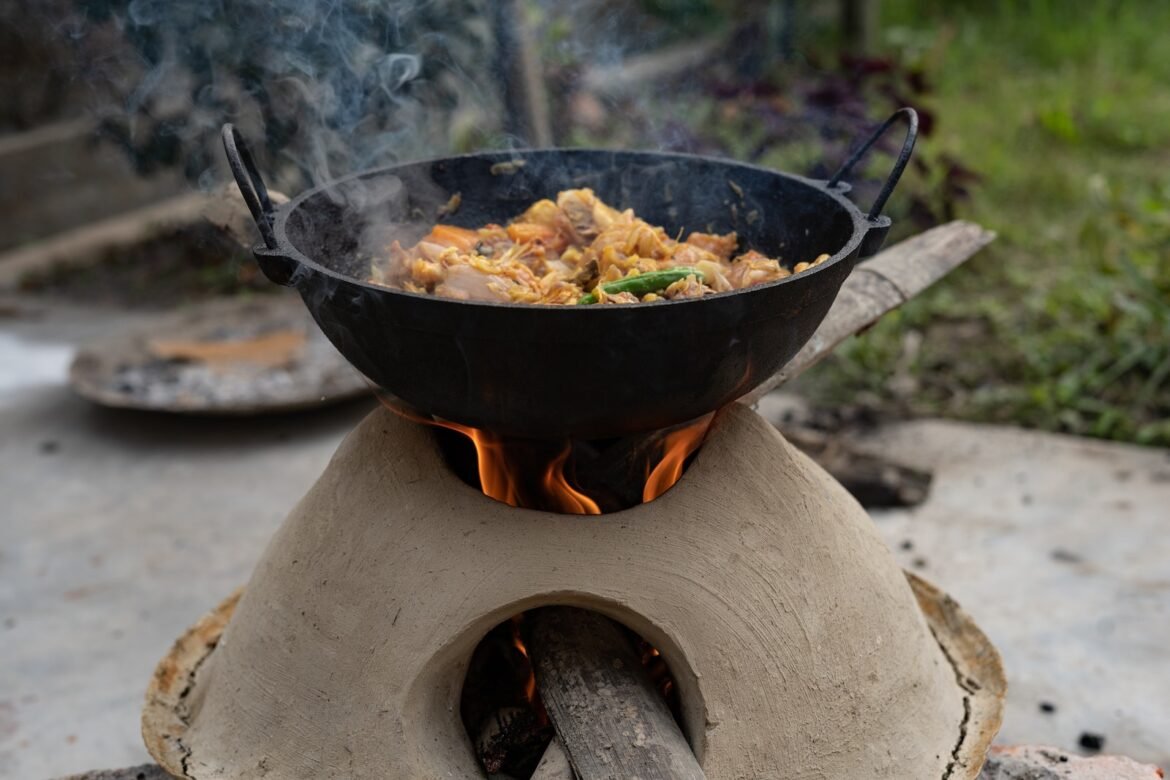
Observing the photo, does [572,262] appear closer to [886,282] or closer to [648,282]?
[648,282]

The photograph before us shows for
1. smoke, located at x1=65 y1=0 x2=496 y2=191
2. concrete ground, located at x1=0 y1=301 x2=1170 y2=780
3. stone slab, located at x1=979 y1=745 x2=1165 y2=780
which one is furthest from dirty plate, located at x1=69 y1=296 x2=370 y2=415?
stone slab, located at x1=979 y1=745 x2=1165 y2=780

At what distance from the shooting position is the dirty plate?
4.80m

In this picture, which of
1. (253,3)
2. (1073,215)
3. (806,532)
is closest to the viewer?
(806,532)

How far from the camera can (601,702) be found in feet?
6.81

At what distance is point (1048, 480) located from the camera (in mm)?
4223

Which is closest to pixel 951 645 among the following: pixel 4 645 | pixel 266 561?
pixel 266 561

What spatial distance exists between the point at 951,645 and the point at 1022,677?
71 cm

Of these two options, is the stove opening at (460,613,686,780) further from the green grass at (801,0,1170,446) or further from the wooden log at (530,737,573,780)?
the green grass at (801,0,1170,446)

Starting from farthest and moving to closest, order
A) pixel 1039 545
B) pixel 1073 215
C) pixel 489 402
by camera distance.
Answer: pixel 1073 215 → pixel 1039 545 → pixel 489 402

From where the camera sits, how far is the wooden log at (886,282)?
8.95 ft

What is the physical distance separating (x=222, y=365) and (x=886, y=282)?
141 inches

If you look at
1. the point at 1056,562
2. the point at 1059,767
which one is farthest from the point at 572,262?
the point at 1056,562

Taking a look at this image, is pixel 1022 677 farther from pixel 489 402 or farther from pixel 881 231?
pixel 489 402

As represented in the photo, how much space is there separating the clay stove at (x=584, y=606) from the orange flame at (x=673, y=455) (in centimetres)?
5
